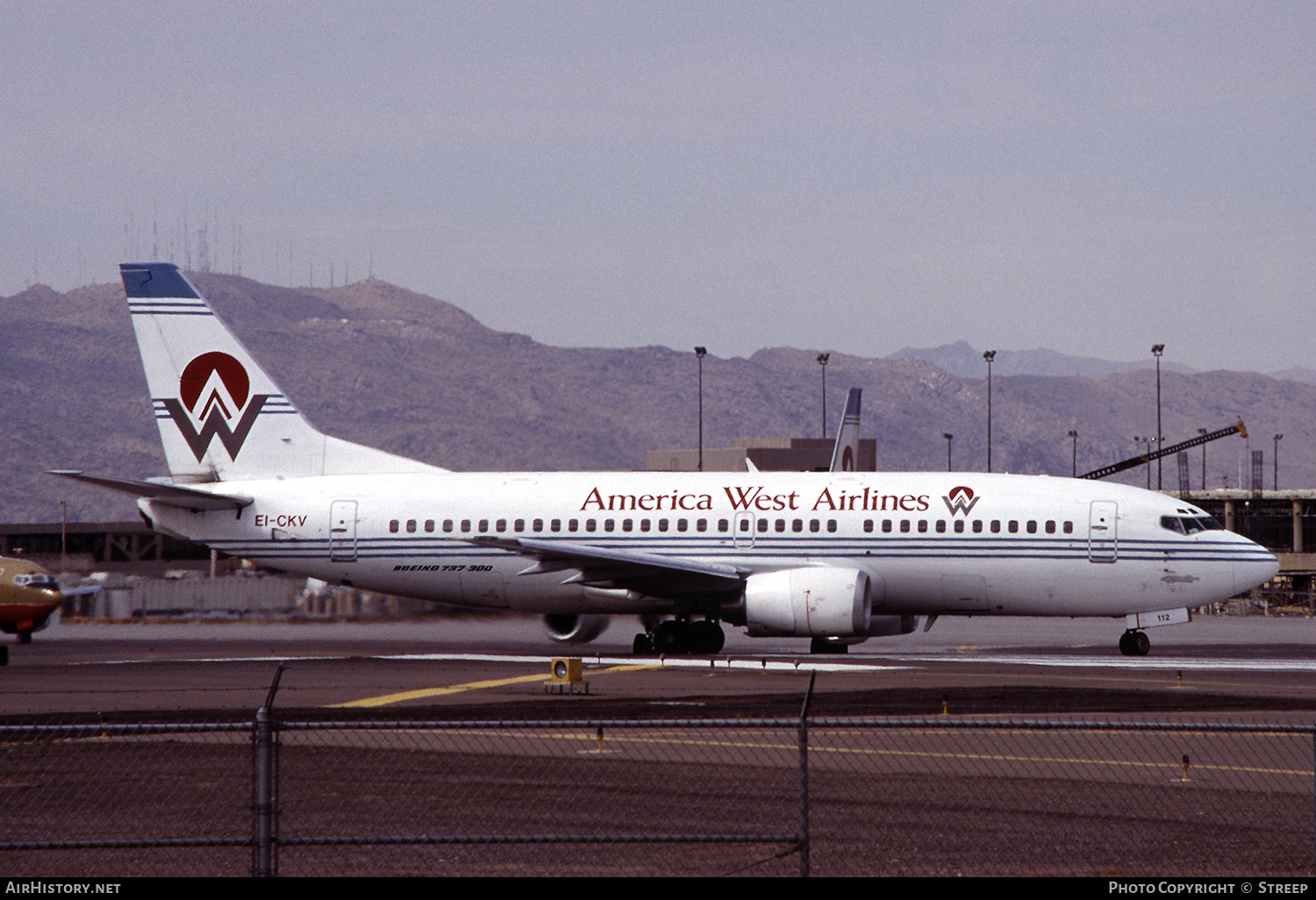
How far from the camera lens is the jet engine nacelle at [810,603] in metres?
34.2

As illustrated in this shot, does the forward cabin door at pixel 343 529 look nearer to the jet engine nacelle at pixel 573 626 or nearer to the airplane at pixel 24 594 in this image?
the jet engine nacelle at pixel 573 626

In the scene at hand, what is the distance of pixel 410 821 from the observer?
46.6ft

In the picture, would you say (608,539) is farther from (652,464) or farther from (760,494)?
(652,464)

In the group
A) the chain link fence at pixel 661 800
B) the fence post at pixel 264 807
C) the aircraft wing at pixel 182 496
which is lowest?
the chain link fence at pixel 661 800

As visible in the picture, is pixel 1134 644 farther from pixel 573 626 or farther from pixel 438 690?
pixel 438 690

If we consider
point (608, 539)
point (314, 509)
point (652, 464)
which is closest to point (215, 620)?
point (314, 509)

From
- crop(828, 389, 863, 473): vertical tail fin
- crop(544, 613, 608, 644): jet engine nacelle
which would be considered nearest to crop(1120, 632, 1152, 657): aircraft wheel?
crop(544, 613, 608, 644): jet engine nacelle

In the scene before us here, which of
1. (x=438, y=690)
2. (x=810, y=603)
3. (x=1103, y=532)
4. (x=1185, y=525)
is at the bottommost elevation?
(x=438, y=690)

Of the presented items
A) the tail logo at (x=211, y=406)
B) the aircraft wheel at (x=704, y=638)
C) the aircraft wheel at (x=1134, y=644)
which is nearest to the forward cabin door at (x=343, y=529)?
the tail logo at (x=211, y=406)

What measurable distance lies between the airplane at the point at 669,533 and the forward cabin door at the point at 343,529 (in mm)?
43

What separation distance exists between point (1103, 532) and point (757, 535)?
7855 millimetres

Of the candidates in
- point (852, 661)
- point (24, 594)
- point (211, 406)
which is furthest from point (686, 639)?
point (24, 594)

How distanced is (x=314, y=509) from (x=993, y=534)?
1632 centimetres

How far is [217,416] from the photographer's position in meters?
40.4
